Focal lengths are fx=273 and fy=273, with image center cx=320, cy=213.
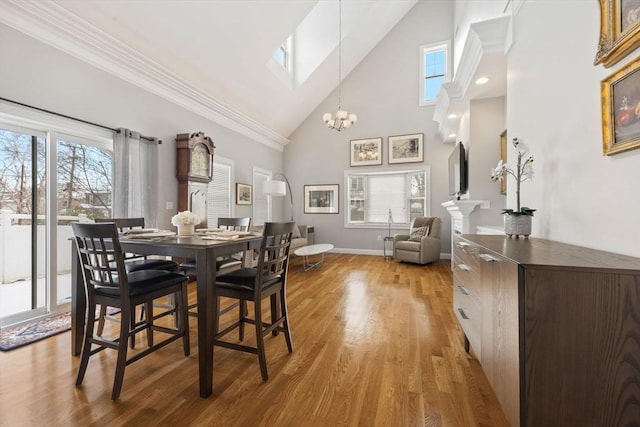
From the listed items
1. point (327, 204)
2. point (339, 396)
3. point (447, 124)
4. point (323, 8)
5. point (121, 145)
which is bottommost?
point (339, 396)

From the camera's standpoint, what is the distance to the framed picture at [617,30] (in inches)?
45.0

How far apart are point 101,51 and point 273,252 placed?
9.94 ft

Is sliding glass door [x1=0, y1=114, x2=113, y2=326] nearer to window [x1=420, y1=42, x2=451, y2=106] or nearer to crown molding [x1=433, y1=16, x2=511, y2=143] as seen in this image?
crown molding [x1=433, y1=16, x2=511, y2=143]

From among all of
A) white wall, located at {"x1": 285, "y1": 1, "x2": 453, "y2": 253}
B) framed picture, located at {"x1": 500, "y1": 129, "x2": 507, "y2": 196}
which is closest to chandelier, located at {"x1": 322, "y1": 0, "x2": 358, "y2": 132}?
white wall, located at {"x1": 285, "y1": 1, "x2": 453, "y2": 253}

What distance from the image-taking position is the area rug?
7.01 ft

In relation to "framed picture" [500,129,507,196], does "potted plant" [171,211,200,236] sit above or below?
below

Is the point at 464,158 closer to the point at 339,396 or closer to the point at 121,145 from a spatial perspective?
the point at 339,396

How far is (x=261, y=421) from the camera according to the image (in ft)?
4.50


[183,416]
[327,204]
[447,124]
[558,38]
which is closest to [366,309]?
[183,416]

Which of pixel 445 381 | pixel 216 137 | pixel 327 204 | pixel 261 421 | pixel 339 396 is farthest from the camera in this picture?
pixel 327 204

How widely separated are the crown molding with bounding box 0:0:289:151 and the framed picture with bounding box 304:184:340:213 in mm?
2986

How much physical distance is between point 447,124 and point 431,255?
245cm

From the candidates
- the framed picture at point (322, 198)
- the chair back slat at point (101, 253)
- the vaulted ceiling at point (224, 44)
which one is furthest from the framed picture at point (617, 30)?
the framed picture at point (322, 198)

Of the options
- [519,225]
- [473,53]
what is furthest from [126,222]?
Answer: [473,53]
